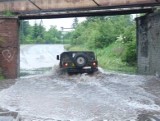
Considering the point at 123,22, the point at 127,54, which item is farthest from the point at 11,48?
the point at 123,22

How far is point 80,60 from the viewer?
24172 mm

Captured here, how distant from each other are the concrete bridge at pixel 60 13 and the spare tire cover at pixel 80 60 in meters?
2.32

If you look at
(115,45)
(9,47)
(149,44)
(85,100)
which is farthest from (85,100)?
(115,45)

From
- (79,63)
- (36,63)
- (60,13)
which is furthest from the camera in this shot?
(36,63)

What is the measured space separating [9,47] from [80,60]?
165 inches

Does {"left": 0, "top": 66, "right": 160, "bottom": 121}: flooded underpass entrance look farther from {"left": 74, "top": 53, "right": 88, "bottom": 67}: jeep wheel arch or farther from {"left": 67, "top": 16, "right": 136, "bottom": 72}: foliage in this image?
{"left": 67, "top": 16, "right": 136, "bottom": 72}: foliage

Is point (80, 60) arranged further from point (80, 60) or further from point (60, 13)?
point (60, 13)

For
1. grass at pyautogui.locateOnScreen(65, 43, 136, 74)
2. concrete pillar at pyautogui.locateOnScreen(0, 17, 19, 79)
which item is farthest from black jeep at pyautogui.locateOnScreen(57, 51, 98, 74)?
grass at pyautogui.locateOnScreen(65, 43, 136, 74)

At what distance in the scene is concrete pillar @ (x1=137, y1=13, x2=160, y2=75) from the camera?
74.8 ft

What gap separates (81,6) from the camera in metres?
22.9

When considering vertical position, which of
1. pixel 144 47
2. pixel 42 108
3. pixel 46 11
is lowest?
pixel 42 108

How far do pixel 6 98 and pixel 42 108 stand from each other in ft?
8.68

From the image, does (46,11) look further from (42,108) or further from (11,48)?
(42,108)

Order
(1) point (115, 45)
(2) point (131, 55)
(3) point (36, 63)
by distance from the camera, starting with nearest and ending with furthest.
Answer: (2) point (131, 55) → (3) point (36, 63) → (1) point (115, 45)
